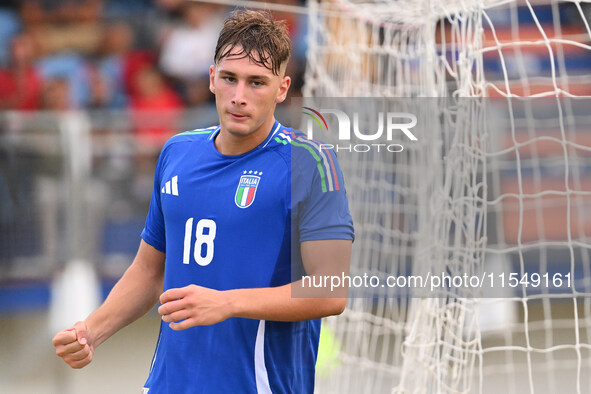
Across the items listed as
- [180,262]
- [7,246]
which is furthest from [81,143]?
[180,262]

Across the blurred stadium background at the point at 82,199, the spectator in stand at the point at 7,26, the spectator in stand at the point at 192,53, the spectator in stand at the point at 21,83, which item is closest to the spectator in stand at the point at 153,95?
the spectator in stand at the point at 192,53

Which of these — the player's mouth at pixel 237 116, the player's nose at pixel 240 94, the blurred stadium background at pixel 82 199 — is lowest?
the player's mouth at pixel 237 116

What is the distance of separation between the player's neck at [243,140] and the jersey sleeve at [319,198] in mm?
131

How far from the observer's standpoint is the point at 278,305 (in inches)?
88.2

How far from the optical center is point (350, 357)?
5.17 meters

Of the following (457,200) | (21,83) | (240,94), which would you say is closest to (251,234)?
(240,94)

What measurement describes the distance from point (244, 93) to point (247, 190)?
0.30 metres

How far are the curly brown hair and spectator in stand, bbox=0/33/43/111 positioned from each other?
20.2 ft

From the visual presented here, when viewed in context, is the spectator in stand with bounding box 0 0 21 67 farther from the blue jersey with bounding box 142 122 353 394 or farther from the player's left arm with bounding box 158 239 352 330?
the player's left arm with bounding box 158 239 352 330

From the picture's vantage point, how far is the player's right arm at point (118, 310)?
2.45 meters

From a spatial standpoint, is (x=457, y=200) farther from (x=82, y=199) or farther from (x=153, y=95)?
(x=153, y=95)

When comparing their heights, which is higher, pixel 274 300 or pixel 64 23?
pixel 64 23

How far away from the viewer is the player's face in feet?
Answer: 7.80

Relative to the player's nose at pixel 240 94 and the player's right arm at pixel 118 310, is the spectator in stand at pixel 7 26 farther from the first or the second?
the player's nose at pixel 240 94
